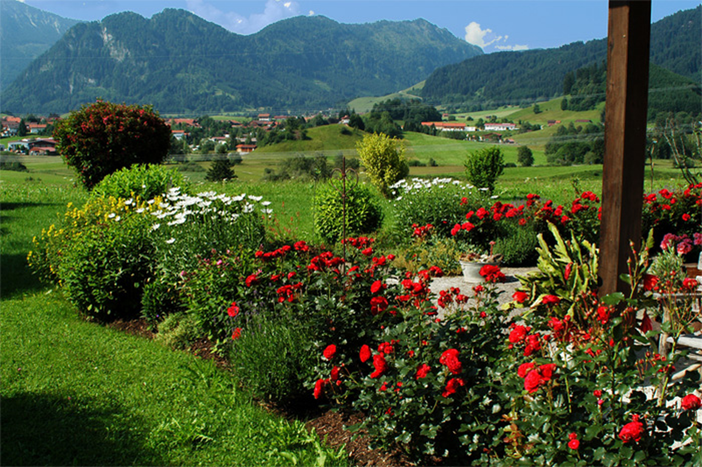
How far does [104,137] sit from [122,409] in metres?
10.8

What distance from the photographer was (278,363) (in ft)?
10.3

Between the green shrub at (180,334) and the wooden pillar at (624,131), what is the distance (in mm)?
3356

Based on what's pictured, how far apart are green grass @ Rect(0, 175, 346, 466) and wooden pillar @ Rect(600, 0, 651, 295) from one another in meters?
1.98

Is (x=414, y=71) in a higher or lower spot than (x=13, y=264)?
higher

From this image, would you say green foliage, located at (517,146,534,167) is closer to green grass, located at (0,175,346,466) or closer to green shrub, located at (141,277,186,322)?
green shrub, located at (141,277,186,322)

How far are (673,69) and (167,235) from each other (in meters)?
72.2

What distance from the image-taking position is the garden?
1978 millimetres

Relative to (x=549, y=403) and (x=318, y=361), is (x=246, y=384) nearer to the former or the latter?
(x=318, y=361)

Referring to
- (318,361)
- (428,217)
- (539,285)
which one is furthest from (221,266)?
(428,217)

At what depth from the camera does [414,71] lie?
17912 cm

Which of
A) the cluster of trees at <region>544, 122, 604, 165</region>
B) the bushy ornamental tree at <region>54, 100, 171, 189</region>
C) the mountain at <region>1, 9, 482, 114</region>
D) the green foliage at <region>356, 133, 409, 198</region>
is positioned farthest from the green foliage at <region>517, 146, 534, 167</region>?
the mountain at <region>1, 9, 482, 114</region>

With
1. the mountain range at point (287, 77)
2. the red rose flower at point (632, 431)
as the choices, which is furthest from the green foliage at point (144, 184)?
the mountain range at point (287, 77)

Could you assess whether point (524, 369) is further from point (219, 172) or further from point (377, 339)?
point (219, 172)

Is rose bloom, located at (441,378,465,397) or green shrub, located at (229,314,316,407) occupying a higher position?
rose bloom, located at (441,378,465,397)
